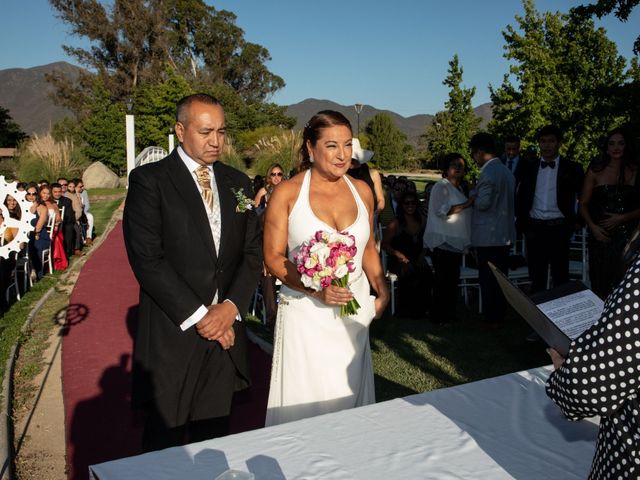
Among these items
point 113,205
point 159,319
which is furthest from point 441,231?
point 113,205

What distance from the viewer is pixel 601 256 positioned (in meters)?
6.50

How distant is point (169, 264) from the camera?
3.40 meters

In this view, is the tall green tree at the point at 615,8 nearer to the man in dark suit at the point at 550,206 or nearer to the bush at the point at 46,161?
the man in dark suit at the point at 550,206

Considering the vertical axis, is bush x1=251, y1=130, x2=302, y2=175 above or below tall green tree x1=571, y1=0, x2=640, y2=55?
below

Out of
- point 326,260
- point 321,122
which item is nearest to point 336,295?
point 326,260

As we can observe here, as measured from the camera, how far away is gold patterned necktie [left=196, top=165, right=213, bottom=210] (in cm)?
359

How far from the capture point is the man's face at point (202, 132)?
3.49m

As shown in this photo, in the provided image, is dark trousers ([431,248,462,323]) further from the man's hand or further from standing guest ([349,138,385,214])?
the man's hand

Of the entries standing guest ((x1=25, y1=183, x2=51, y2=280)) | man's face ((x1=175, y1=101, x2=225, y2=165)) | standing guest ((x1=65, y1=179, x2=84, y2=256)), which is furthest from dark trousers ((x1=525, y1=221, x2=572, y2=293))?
standing guest ((x1=65, y1=179, x2=84, y2=256))

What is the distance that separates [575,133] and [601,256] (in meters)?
22.5

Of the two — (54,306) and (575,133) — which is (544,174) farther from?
(575,133)

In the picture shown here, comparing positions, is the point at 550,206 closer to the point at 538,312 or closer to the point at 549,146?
the point at 549,146

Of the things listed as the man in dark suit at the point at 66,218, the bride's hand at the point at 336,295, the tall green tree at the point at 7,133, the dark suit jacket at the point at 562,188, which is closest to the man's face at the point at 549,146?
the dark suit jacket at the point at 562,188

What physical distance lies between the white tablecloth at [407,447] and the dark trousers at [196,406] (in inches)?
47.4
